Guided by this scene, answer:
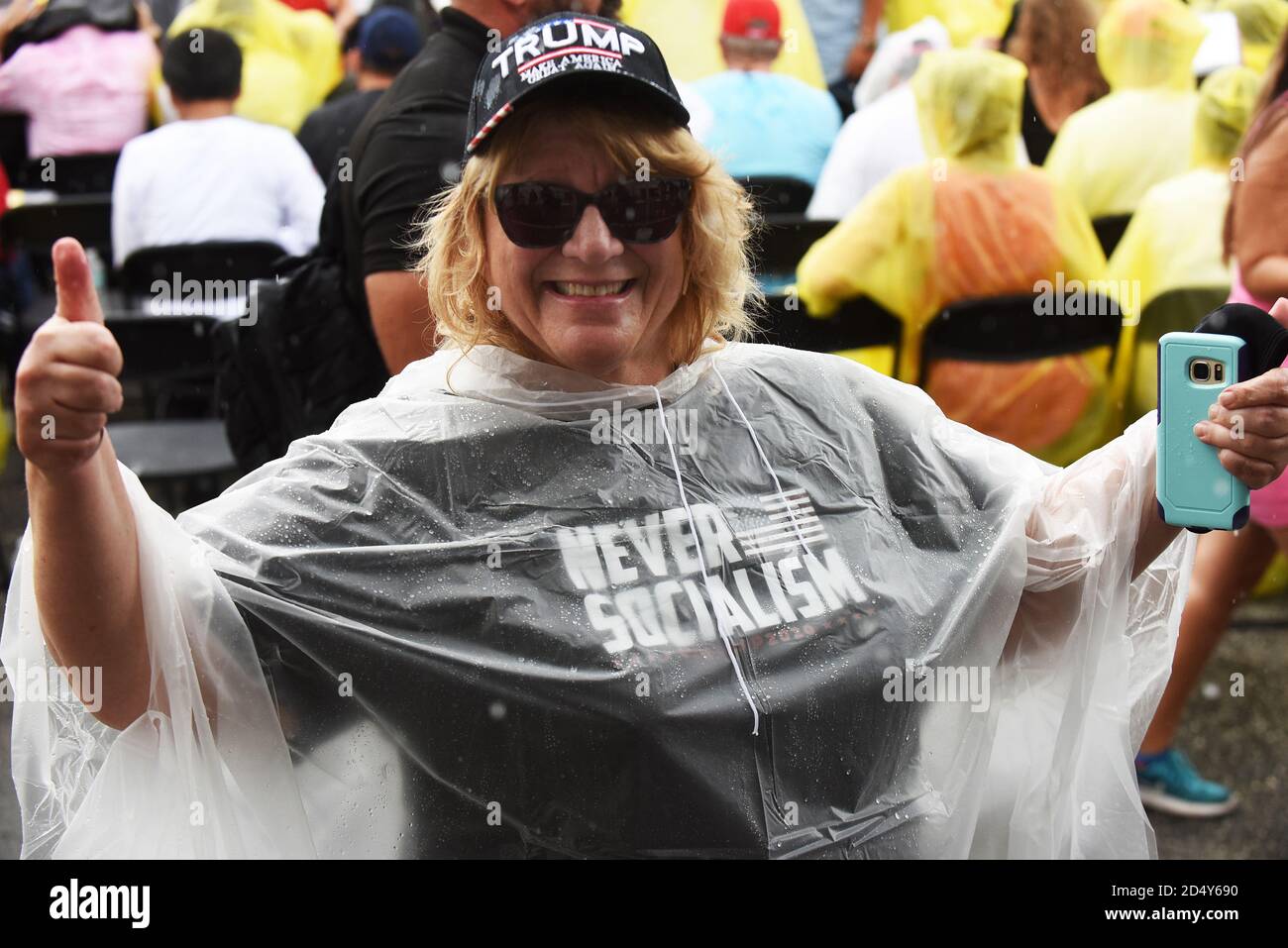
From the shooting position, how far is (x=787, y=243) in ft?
13.5

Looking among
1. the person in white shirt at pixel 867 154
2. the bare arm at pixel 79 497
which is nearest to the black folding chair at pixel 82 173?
the person in white shirt at pixel 867 154

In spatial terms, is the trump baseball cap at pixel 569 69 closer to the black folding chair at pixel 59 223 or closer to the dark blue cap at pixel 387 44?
the dark blue cap at pixel 387 44

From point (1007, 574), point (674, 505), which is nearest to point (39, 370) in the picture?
point (674, 505)

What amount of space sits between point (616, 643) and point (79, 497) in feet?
1.91

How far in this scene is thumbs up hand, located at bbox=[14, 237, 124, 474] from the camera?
1.27 meters

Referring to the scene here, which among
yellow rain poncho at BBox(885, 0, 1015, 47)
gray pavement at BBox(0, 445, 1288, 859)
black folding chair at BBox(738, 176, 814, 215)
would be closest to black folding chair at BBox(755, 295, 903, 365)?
black folding chair at BBox(738, 176, 814, 215)

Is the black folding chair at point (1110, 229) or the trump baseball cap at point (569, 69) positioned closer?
the trump baseball cap at point (569, 69)

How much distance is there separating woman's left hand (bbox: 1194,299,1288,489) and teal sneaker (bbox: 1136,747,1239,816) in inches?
86.8

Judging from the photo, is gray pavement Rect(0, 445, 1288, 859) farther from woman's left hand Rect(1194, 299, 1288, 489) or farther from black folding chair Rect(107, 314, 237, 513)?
woman's left hand Rect(1194, 299, 1288, 489)

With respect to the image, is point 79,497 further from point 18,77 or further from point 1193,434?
point 18,77

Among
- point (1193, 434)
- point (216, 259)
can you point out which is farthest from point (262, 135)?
point (1193, 434)

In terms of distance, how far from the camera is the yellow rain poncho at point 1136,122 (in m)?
4.53

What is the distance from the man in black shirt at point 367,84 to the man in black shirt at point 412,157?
234 centimetres

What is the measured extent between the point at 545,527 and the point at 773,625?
11.2 inches
